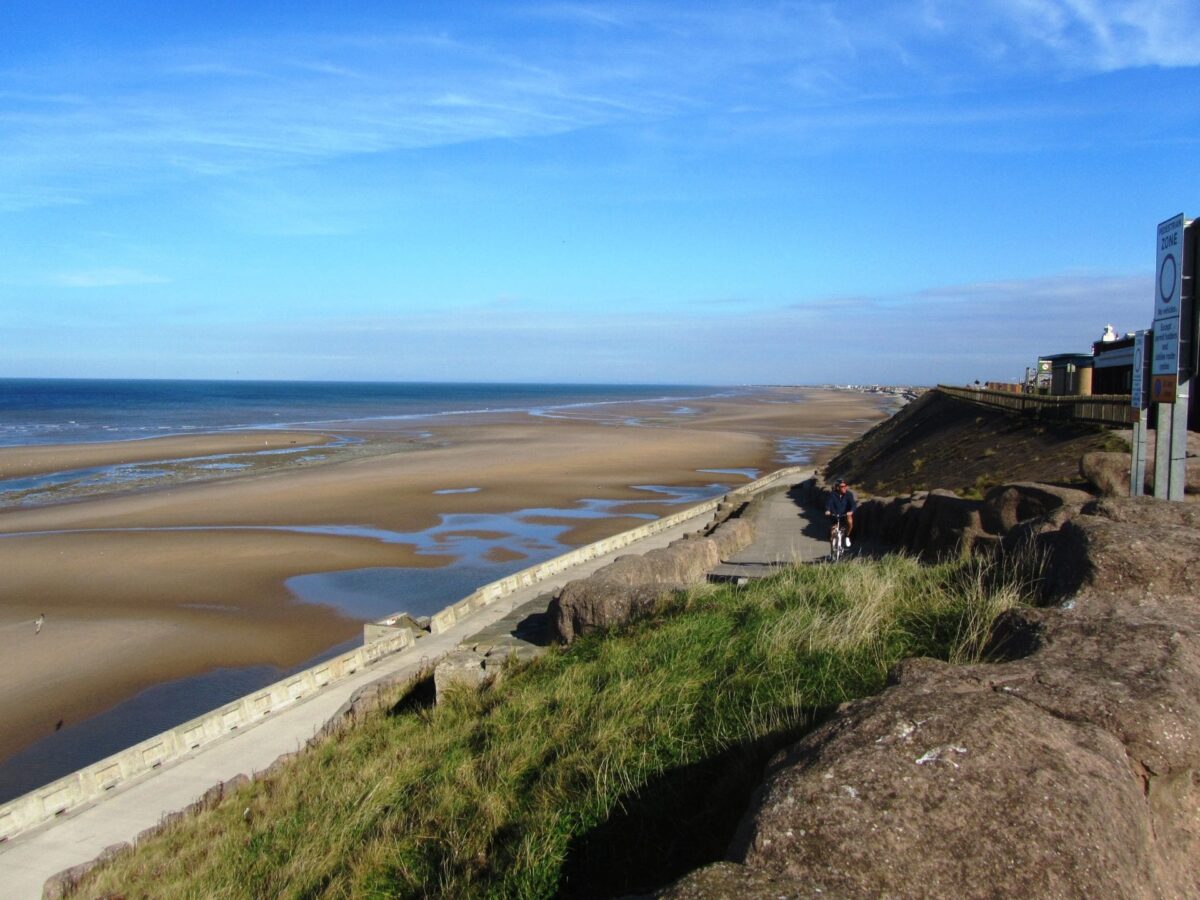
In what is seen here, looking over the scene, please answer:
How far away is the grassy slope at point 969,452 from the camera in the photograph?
18797mm

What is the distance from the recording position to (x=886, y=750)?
319 centimetres

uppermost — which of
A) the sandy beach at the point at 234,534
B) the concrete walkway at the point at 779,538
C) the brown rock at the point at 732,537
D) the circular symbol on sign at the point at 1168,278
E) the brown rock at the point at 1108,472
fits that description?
the circular symbol on sign at the point at 1168,278

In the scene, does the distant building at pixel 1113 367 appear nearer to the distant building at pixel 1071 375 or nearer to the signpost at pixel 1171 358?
the distant building at pixel 1071 375

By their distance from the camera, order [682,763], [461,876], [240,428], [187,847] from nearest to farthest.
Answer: [461,876] → [682,763] → [187,847] → [240,428]

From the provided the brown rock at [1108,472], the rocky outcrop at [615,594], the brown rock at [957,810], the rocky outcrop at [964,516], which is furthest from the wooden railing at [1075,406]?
the brown rock at [957,810]

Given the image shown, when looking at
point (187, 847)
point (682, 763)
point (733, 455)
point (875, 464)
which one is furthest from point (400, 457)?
point (682, 763)

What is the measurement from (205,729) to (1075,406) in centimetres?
2079

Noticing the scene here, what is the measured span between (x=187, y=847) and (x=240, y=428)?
69.2m

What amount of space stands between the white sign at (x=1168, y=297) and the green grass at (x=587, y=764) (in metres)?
2.54

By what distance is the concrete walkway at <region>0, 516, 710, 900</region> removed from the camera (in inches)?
320

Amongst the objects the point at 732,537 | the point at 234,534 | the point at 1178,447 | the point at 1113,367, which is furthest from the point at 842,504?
the point at 1113,367

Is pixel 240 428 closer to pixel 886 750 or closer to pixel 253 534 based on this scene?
pixel 253 534

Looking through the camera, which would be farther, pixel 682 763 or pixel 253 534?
pixel 253 534

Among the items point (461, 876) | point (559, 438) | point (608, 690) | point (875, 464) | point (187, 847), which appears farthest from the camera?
point (559, 438)
